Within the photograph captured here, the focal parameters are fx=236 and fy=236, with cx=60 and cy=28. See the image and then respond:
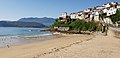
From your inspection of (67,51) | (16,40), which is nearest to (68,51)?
(67,51)

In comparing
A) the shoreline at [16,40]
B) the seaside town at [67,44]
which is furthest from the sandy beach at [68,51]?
the shoreline at [16,40]

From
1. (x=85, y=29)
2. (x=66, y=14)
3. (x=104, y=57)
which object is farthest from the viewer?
(x=66, y=14)

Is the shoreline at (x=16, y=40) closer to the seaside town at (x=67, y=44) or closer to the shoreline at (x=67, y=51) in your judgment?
the seaside town at (x=67, y=44)

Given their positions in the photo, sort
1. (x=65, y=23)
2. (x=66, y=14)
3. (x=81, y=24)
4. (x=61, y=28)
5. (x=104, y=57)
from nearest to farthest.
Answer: (x=104, y=57)
(x=81, y=24)
(x=61, y=28)
(x=65, y=23)
(x=66, y=14)

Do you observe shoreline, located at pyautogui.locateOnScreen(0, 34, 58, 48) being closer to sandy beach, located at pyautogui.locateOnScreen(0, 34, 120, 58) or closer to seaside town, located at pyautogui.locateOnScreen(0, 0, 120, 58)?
seaside town, located at pyautogui.locateOnScreen(0, 0, 120, 58)

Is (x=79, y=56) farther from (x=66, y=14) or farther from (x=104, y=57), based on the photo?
(x=66, y=14)

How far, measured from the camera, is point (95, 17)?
310 ft

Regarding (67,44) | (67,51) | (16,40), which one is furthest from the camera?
(16,40)

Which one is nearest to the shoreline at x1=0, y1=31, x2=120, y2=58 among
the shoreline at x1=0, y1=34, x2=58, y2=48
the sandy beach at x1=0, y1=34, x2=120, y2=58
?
the sandy beach at x1=0, y1=34, x2=120, y2=58

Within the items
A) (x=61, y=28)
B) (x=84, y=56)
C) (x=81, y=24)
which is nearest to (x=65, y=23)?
(x=61, y=28)

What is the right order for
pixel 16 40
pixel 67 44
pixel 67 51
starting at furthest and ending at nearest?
pixel 16 40, pixel 67 44, pixel 67 51

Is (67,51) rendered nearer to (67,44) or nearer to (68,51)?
(68,51)

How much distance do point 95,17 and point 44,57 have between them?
3223 inches

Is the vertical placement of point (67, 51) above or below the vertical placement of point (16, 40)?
above
